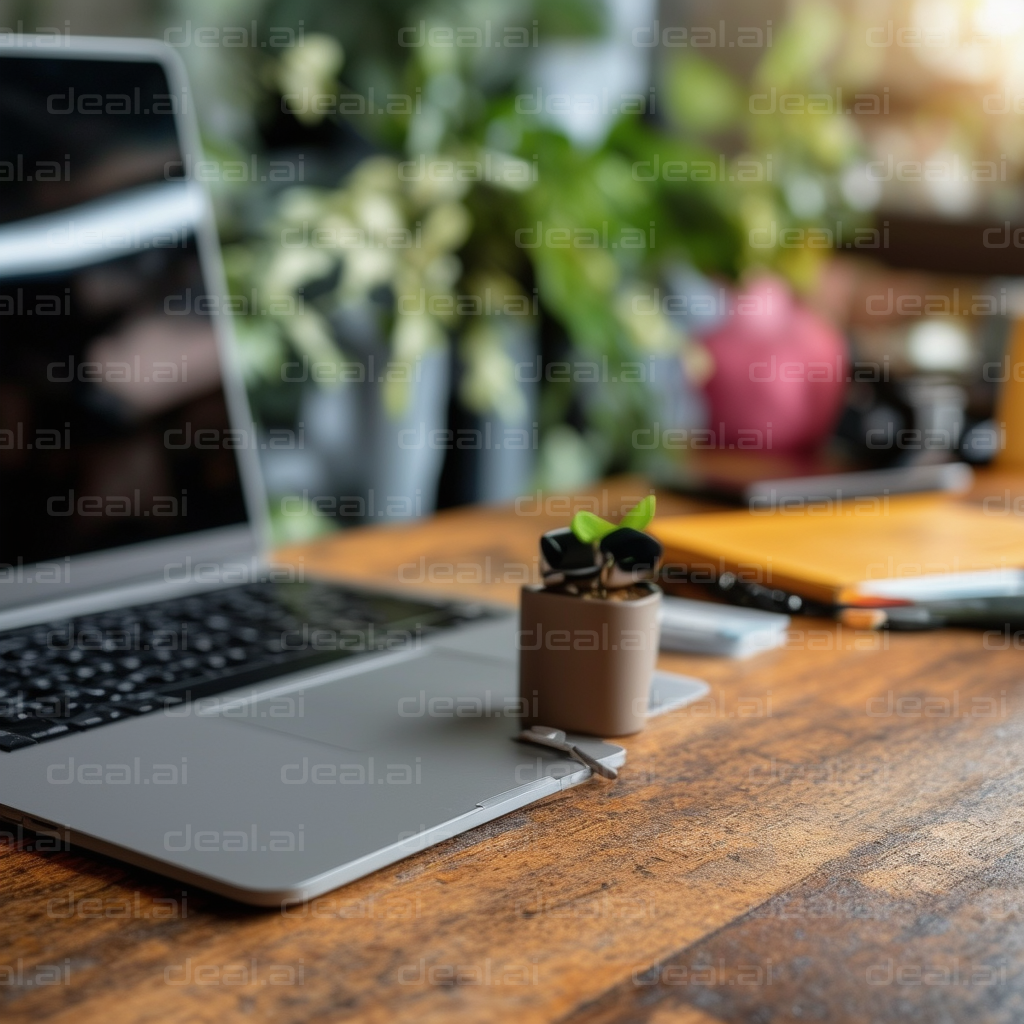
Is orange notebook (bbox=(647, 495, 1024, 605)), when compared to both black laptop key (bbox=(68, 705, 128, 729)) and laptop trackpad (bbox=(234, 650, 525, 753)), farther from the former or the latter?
black laptop key (bbox=(68, 705, 128, 729))

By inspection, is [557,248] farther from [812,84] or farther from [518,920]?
[518,920]

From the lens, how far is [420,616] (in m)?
0.98

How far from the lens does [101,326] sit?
1025mm

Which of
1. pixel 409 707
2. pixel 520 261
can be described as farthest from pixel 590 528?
pixel 520 261

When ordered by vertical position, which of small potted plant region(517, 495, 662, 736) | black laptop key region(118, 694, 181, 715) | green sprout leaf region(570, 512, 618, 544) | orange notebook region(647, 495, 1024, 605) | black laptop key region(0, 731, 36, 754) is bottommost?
black laptop key region(118, 694, 181, 715)

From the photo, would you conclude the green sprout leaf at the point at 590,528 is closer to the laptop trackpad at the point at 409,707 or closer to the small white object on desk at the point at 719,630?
the laptop trackpad at the point at 409,707

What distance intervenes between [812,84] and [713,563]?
122 centimetres

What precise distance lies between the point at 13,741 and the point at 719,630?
0.51m

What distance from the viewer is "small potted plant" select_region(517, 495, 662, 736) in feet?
2.43

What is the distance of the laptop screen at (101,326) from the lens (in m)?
0.97

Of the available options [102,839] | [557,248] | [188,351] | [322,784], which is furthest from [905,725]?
[557,248]

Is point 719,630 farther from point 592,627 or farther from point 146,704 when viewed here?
point 146,704

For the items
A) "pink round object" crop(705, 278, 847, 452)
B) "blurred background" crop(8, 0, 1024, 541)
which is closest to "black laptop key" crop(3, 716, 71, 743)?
"blurred background" crop(8, 0, 1024, 541)

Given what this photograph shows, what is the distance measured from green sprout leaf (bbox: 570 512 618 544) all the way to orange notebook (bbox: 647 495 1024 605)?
37 cm
